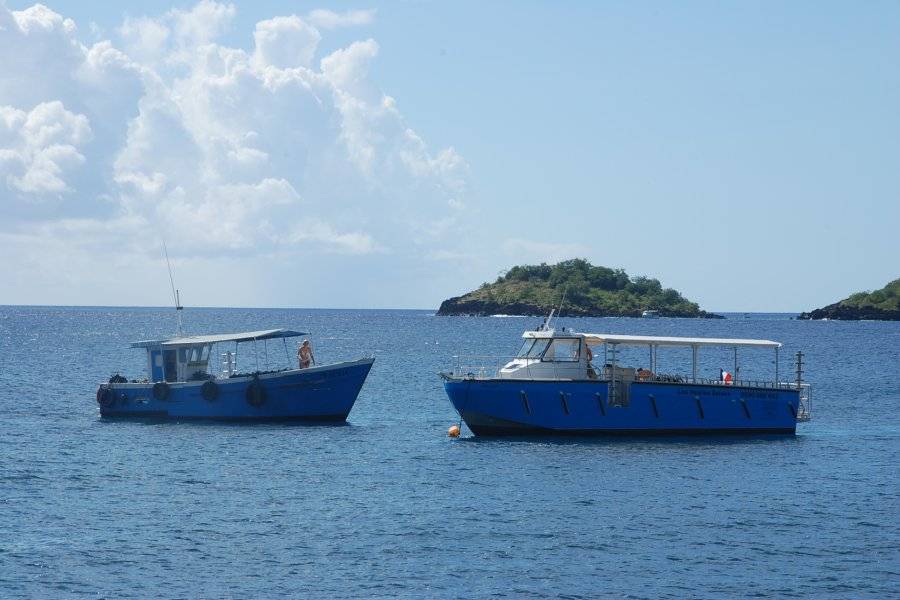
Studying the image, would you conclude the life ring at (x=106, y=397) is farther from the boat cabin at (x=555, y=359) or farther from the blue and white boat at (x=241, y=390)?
the boat cabin at (x=555, y=359)

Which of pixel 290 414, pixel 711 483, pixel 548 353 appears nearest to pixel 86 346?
pixel 290 414

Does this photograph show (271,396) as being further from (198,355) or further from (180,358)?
(180,358)

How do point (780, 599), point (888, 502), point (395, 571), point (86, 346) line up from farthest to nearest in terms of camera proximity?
point (86, 346), point (888, 502), point (395, 571), point (780, 599)

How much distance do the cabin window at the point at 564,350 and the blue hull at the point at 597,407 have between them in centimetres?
121

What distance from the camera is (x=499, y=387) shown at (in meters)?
45.5

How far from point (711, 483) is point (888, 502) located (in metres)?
5.16

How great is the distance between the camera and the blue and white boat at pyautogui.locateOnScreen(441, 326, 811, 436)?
45.6m

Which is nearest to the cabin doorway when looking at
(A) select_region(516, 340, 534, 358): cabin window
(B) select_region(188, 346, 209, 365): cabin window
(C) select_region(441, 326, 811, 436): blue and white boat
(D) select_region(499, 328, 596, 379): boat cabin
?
(B) select_region(188, 346, 209, 365): cabin window

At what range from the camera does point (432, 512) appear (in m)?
33.6

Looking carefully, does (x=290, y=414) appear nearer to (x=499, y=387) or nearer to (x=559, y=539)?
(x=499, y=387)

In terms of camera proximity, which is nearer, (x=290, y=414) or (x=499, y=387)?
(x=499, y=387)

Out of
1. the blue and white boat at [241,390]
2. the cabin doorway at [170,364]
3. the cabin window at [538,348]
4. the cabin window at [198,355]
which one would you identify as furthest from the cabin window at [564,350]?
the cabin doorway at [170,364]

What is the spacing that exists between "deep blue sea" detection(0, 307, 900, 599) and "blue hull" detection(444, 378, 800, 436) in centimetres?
83

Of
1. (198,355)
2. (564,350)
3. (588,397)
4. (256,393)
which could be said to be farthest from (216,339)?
(588,397)
